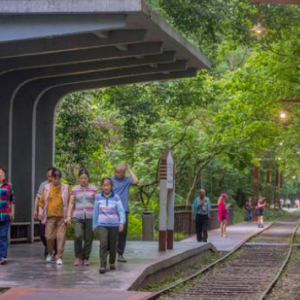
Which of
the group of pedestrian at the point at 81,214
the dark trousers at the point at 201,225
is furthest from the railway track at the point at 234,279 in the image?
the group of pedestrian at the point at 81,214

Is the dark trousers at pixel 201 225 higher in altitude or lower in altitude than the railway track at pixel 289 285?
higher

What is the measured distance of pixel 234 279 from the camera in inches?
653

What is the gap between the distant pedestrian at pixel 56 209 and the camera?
14.3 m

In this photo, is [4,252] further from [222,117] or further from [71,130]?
[222,117]

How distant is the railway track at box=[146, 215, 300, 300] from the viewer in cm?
1352

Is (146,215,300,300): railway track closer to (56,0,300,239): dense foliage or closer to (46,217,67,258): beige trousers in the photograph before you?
(46,217,67,258): beige trousers

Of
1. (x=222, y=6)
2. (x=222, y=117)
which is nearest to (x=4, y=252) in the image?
(x=222, y=6)

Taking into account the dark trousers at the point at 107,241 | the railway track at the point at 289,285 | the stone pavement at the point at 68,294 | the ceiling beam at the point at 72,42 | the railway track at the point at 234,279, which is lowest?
the railway track at the point at 289,285

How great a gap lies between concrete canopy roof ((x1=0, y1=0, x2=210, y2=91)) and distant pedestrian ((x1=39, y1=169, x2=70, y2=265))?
2.43 m

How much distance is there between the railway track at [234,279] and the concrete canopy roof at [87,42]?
4504 millimetres

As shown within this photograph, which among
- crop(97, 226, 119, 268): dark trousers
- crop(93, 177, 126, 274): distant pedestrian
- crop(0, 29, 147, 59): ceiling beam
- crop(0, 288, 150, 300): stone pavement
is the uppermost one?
crop(0, 29, 147, 59): ceiling beam

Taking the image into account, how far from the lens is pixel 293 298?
13.7m

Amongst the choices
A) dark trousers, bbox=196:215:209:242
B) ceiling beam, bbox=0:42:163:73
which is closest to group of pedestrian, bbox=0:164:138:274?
ceiling beam, bbox=0:42:163:73

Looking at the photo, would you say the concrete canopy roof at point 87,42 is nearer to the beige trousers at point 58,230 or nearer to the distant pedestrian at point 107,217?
the distant pedestrian at point 107,217
